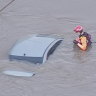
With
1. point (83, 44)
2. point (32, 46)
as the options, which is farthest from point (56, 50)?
point (32, 46)

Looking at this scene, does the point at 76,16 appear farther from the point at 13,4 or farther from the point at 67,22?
the point at 13,4

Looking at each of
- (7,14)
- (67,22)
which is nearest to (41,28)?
(67,22)

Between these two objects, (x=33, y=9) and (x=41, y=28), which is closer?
(x=41, y=28)

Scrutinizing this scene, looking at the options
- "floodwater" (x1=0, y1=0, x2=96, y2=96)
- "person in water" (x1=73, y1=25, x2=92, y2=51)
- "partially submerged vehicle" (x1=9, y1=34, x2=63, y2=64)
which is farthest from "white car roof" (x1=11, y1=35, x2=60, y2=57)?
"person in water" (x1=73, y1=25, x2=92, y2=51)

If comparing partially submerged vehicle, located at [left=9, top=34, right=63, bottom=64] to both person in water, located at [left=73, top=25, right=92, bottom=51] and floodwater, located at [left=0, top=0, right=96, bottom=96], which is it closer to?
floodwater, located at [left=0, top=0, right=96, bottom=96]

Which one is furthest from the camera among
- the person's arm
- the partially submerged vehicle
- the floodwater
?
the person's arm

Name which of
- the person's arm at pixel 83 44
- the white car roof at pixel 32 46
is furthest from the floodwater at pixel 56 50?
the white car roof at pixel 32 46
